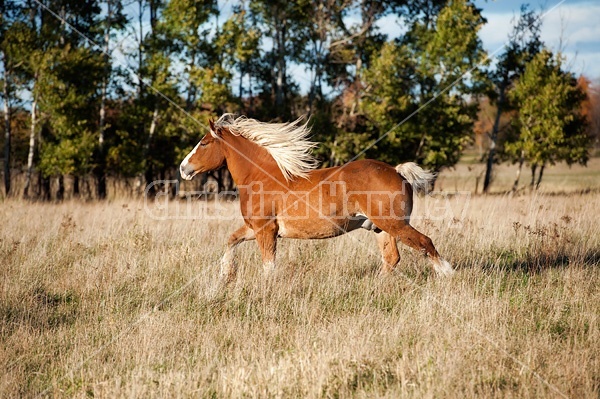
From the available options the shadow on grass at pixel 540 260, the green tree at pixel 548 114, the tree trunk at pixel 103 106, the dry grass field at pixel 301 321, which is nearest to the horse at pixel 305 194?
the dry grass field at pixel 301 321

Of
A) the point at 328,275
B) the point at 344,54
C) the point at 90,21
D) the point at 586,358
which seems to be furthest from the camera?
the point at 344,54

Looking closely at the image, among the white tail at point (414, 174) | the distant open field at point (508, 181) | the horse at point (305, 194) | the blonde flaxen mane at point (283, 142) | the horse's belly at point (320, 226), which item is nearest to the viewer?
the horse at point (305, 194)

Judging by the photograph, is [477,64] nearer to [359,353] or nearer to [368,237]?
[368,237]

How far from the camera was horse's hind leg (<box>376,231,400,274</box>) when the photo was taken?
24.3ft

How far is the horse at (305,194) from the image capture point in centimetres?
689

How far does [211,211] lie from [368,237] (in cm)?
509

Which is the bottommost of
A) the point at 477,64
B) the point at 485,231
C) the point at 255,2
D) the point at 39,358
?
the point at 39,358

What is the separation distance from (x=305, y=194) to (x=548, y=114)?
22.6 meters

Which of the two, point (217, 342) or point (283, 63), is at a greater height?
point (283, 63)

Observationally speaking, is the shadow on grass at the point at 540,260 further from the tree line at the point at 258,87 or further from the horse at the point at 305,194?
the tree line at the point at 258,87

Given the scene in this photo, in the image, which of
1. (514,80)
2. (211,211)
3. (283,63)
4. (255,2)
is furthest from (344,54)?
(211,211)

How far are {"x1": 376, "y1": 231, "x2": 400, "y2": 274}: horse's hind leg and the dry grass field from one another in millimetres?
192

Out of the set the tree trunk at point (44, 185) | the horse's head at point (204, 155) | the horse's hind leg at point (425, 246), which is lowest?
the horse's hind leg at point (425, 246)

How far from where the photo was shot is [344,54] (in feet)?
85.5
